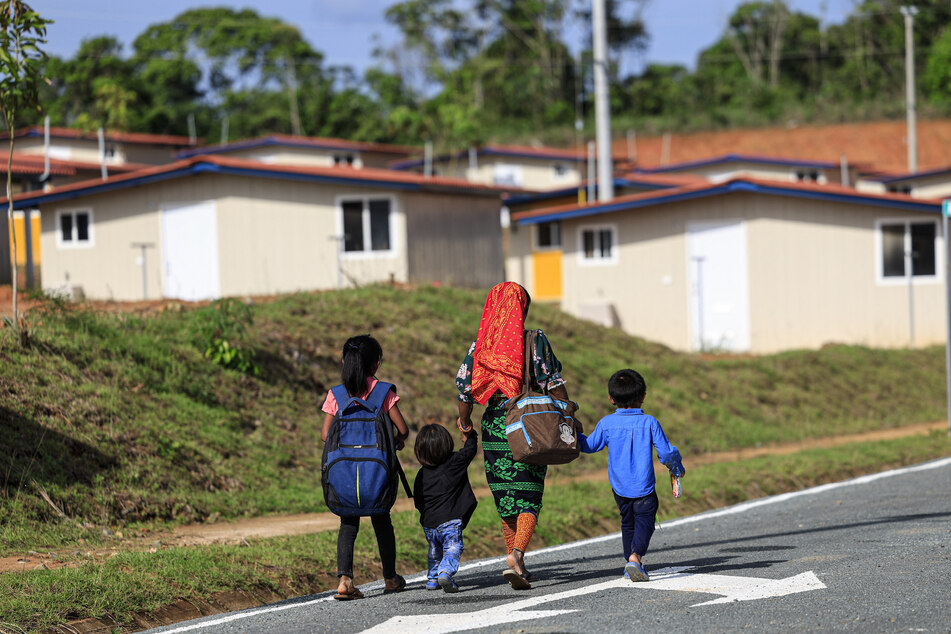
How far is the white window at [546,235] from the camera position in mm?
33125

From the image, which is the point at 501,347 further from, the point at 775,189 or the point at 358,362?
the point at 775,189

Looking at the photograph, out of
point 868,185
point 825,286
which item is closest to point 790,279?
point 825,286

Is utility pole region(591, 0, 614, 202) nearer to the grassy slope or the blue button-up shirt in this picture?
the grassy slope

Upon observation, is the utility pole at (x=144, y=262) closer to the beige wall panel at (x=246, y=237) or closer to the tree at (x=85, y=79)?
the beige wall panel at (x=246, y=237)

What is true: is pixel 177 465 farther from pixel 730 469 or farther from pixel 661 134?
pixel 661 134

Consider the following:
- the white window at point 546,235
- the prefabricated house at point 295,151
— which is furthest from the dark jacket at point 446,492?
the prefabricated house at point 295,151

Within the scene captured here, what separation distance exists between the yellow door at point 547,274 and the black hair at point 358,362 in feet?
82.6

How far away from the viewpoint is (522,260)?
1325 inches

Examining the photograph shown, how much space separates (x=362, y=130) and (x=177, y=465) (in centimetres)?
5447

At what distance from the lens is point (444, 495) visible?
7.41 meters

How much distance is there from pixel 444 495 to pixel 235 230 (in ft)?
63.6

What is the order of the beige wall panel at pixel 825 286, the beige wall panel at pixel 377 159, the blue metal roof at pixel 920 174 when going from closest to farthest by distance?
the beige wall panel at pixel 825 286
the blue metal roof at pixel 920 174
the beige wall panel at pixel 377 159

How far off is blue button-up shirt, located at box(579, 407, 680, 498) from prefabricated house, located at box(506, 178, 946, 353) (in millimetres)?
19972

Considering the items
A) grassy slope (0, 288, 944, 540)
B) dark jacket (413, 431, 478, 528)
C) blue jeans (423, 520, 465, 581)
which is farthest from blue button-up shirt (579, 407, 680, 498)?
grassy slope (0, 288, 944, 540)
